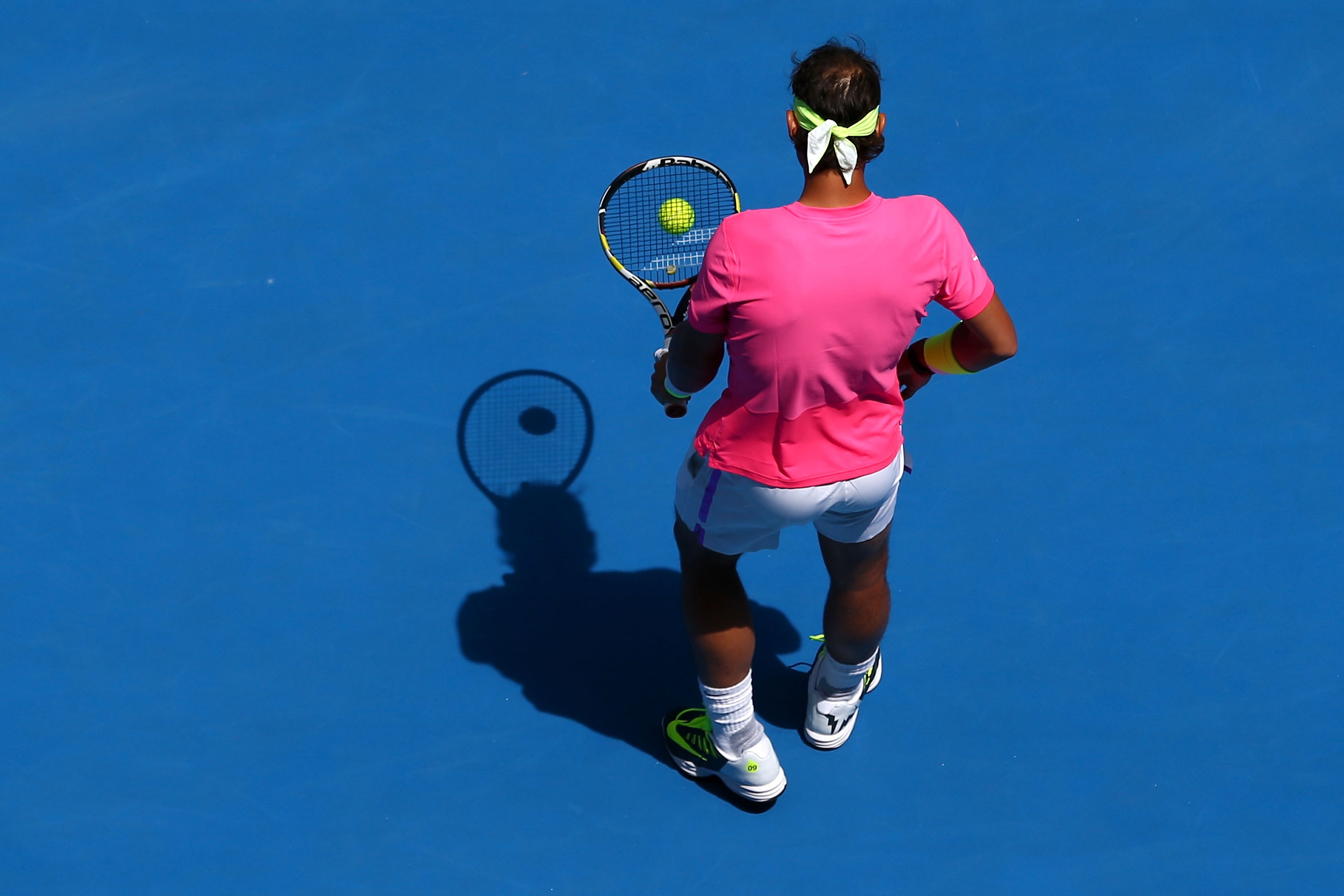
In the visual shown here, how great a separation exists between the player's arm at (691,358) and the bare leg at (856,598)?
54cm

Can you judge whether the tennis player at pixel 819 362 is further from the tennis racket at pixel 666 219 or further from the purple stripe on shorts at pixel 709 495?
the tennis racket at pixel 666 219

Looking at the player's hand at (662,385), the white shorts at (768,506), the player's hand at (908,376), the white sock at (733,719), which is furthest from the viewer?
the white sock at (733,719)

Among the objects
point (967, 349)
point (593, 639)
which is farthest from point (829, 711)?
point (967, 349)

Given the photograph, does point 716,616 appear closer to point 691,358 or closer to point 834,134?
point 691,358

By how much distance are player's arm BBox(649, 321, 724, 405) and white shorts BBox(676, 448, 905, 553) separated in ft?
0.63

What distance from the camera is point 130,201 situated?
13.7 ft

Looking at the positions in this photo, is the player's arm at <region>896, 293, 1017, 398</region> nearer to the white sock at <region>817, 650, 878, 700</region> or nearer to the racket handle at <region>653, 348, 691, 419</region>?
the racket handle at <region>653, 348, 691, 419</region>

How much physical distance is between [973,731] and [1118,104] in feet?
8.18

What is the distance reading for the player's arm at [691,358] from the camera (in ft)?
7.54

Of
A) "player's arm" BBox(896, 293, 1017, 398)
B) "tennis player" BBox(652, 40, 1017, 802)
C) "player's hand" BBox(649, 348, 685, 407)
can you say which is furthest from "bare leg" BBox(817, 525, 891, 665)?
"player's hand" BBox(649, 348, 685, 407)

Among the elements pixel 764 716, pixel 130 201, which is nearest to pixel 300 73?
pixel 130 201

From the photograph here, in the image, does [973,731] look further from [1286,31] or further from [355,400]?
[1286,31]

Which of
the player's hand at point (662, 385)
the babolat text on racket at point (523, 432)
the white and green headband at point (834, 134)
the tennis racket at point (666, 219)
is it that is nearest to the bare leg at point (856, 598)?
the player's hand at point (662, 385)

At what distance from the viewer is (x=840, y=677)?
312 cm
